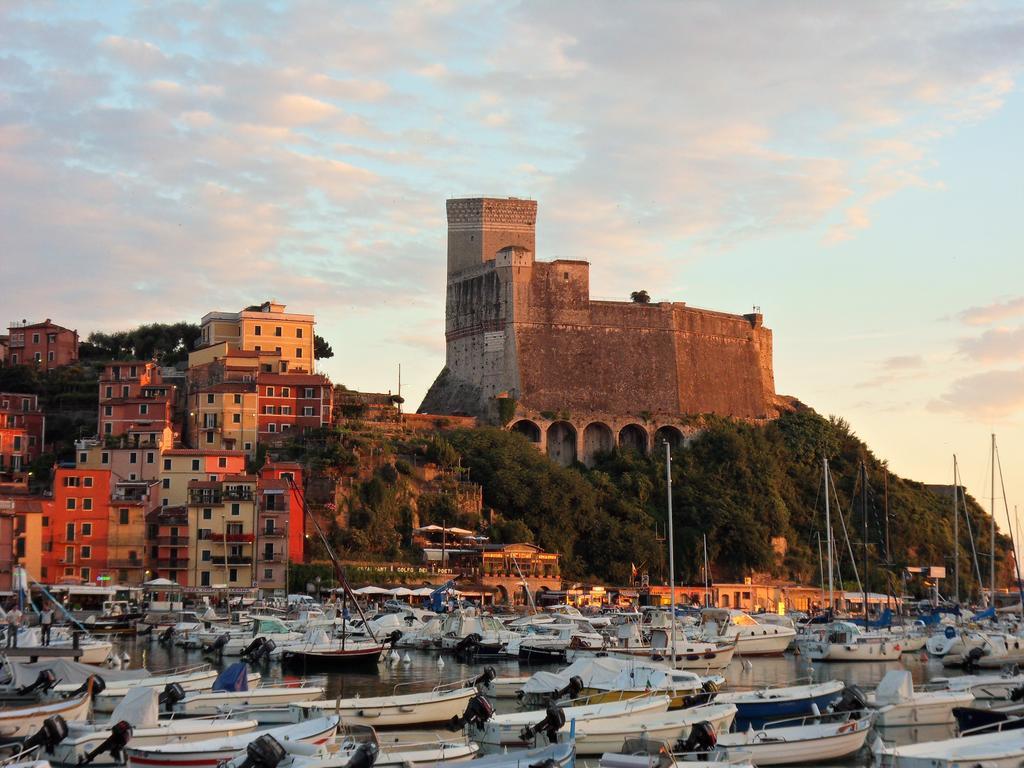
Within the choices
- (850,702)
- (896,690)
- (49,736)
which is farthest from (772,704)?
(49,736)

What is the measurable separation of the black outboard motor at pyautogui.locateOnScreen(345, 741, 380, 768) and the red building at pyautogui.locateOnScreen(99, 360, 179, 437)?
168 feet

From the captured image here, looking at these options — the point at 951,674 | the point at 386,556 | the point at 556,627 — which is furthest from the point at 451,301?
the point at 951,674

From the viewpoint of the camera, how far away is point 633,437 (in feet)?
276

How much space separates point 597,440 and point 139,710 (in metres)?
60.1

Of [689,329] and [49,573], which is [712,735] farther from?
[689,329]

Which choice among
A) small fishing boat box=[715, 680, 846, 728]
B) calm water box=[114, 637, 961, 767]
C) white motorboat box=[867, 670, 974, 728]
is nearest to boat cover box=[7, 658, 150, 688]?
calm water box=[114, 637, 961, 767]

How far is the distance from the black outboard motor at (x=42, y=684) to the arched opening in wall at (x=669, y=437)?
183 feet

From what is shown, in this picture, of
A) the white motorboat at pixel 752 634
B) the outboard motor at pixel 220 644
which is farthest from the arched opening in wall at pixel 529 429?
the outboard motor at pixel 220 644

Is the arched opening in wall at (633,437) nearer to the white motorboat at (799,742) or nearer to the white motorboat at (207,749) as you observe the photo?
the white motorboat at (799,742)

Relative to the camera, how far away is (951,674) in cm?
4284

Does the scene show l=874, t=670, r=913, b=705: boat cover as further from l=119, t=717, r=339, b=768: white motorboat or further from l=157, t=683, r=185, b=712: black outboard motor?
l=157, t=683, r=185, b=712: black outboard motor

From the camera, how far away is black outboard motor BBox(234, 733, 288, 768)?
20.4 m

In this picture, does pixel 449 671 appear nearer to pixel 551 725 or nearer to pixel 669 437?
pixel 551 725

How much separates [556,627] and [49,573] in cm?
2642
